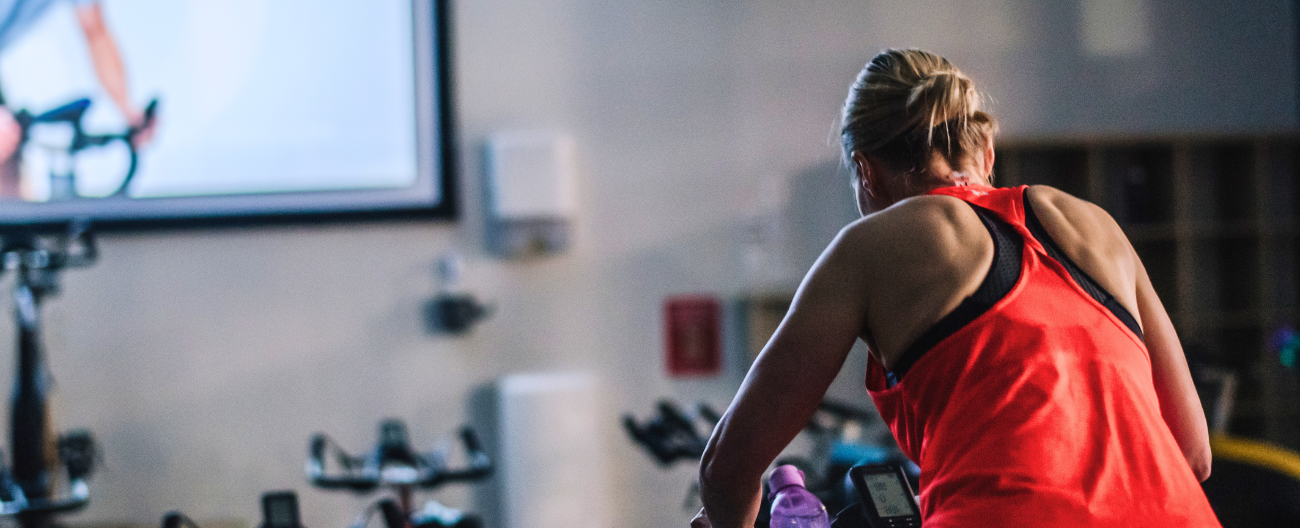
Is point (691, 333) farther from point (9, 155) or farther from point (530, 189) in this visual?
point (9, 155)

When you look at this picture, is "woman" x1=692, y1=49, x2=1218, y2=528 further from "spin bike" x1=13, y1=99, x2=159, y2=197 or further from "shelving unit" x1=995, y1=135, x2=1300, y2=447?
"spin bike" x1=13, y1=99, x2=159, y2=197

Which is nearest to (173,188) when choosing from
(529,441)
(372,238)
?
(372,238)

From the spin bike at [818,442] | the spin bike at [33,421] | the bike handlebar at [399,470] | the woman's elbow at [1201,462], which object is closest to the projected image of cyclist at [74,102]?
the spin bike at [33,421]

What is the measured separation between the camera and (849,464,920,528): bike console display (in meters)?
1.04

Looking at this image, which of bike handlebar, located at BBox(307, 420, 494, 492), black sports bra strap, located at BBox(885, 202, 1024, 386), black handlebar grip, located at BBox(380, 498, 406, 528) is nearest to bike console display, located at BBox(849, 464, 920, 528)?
black sports bra strap, located at BBox(885, 202, 1024, 386)

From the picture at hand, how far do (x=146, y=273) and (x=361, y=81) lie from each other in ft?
2.90

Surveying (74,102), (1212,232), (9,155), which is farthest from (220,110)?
(1212,232)

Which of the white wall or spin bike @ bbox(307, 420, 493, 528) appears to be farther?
the white wall

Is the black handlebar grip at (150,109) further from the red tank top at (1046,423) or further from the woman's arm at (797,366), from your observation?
the red tank top at (1046,423)

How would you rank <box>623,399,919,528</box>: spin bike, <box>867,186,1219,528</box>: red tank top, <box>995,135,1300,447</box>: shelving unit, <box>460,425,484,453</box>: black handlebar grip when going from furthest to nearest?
<box>995,135,1300,447</box>: shelving unit < <box>460,425,484,453</box>: black handlebar grip < <box>623,399,919,528</box>: spin bike < <box>867,186,1219,528</box>: red tank top

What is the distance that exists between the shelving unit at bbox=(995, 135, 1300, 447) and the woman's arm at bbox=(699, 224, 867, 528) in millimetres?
2057

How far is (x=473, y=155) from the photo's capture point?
2.74m

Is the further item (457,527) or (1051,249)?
(457,527)

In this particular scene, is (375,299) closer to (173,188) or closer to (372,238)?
(372,238)
